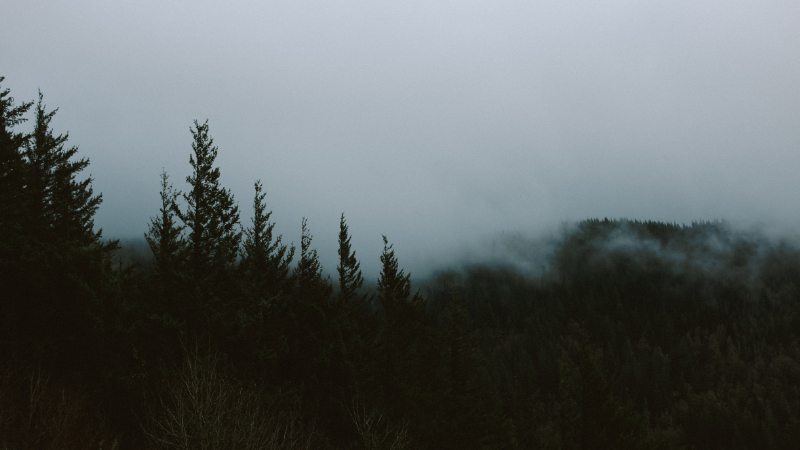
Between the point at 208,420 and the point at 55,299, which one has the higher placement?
the point at 55,299

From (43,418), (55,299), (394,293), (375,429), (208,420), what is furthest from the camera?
(394,293)

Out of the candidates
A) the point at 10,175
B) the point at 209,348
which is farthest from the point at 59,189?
the point at 209,348

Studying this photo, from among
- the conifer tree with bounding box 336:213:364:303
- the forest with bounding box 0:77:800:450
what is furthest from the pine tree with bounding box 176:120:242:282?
the conifer tree with bounding box 336:213:364:303

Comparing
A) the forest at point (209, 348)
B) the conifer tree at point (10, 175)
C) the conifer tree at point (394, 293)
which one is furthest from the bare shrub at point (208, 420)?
the conifer tree at point (394, 293)

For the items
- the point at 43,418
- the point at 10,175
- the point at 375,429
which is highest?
the point at 10,175

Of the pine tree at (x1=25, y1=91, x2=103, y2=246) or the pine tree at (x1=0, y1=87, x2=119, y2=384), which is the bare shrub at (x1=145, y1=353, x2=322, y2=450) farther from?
the pine tree at (x1=25, y1=91, x2=103, y2=246)

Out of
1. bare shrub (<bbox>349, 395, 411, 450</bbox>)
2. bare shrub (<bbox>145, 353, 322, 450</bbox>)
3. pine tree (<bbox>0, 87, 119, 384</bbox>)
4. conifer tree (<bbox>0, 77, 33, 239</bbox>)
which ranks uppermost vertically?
conifer tree (<bbox>0, 77, 33, 239</bbox>)

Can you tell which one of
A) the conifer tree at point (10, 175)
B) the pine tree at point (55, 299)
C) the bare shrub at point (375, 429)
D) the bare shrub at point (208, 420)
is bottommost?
the bare shrub at point (375, 429)

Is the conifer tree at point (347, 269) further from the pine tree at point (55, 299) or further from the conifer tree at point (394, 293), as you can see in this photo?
the pine tree at point (55, 299)

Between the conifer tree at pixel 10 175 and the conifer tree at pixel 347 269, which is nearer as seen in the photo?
the conifer tree at pixel 10 175

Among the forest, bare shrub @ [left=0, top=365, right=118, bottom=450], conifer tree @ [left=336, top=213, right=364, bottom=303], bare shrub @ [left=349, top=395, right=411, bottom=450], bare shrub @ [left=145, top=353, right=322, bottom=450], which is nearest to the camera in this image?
bare shrub @ [left=0, top=365, right=118, bottom=450]

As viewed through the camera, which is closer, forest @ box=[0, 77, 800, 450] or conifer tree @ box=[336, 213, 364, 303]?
forest @ box=[0, 77, 800, 450]

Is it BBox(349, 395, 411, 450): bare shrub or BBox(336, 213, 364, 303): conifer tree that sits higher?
BBox(336, 213, 364, 303): conifer tree

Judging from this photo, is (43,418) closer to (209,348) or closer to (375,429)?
(209,348)
